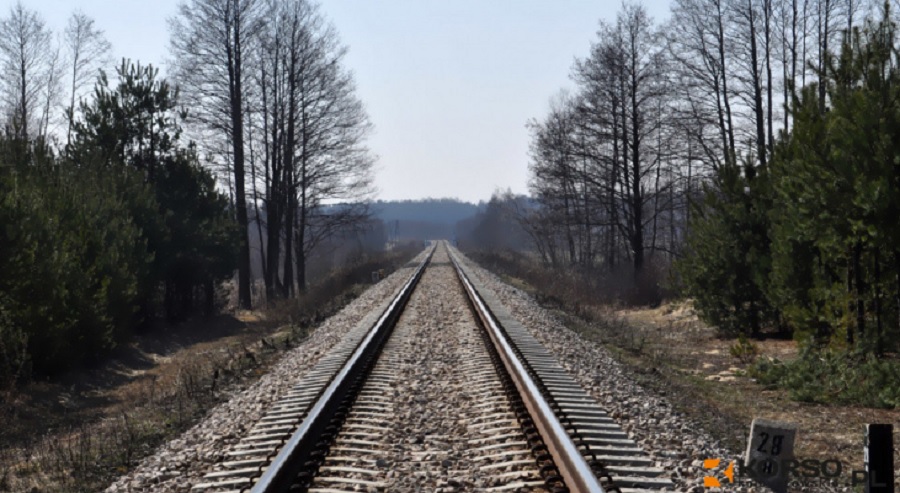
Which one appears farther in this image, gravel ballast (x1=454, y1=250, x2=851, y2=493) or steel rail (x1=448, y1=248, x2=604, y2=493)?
gravel ballast (x1=454, y1=250, x2=851, y2=493)

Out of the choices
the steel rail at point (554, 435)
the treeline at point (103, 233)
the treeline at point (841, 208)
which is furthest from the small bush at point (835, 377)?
the treeline at point (103, 233)

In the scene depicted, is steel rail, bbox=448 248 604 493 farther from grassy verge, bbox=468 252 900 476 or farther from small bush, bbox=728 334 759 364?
small bush, bbox=728 334 759 364

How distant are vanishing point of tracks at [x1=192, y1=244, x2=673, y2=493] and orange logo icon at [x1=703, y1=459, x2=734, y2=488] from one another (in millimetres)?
274

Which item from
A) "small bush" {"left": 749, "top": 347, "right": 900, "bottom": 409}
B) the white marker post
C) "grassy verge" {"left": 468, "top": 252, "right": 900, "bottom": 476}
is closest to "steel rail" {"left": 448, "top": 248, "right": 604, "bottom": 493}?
the white marker post

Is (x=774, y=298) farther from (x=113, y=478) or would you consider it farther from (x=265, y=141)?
(x=265, y=141)

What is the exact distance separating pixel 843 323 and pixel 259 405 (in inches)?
325

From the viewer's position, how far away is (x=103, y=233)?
18875 millimetres

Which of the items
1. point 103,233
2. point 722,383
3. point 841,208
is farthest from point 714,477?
point 103,233

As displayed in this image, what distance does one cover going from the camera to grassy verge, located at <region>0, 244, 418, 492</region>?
7508 millimetres

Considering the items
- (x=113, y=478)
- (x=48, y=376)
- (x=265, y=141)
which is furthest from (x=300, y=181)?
(x=113, y=478)

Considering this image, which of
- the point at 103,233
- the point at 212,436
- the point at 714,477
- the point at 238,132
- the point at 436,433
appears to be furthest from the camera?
the point at 238,132

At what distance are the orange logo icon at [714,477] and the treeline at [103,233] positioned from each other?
391 inches

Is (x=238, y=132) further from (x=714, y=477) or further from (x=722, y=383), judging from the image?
(x=714, y=477)

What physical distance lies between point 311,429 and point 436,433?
116 cm
